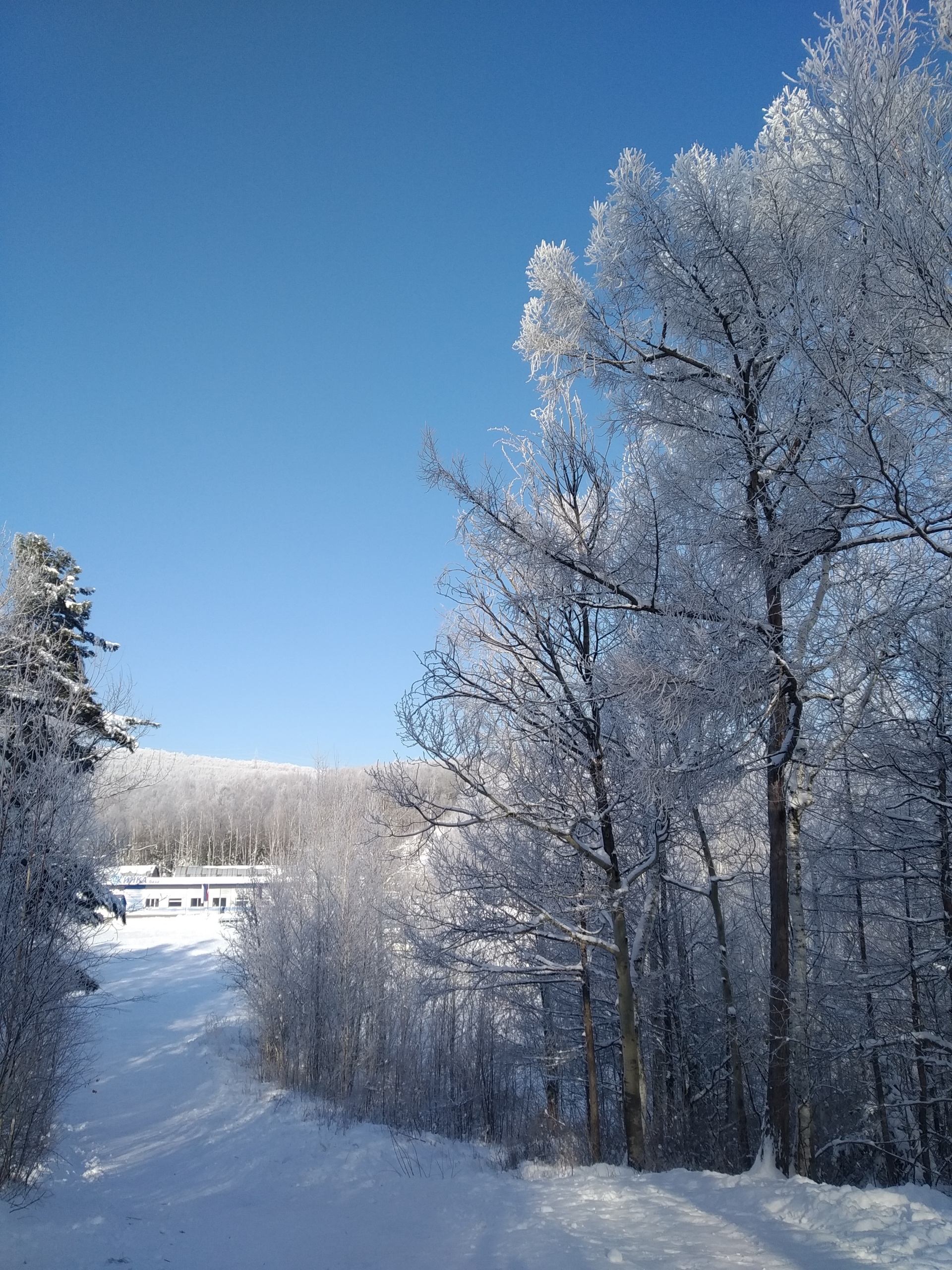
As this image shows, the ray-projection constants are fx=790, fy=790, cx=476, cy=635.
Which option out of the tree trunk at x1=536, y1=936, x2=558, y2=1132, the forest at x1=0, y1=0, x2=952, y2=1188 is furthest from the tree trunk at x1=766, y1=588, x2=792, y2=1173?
the tree trunk at x1=536, y1=936, x2=558, y2=1132

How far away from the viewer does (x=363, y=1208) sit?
8828 millimetres

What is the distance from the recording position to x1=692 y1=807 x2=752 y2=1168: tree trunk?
11.4 meters

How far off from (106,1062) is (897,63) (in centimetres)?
2446

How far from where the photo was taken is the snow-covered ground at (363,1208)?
4832 millimetres

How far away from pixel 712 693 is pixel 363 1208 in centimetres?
740

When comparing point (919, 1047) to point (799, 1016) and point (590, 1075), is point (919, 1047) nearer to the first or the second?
point (799, 1016)

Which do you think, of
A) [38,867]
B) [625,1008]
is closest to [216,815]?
[38,867]

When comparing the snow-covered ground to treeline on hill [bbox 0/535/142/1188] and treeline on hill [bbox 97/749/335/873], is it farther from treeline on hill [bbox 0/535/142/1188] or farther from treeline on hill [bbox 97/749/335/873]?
→ treeline on hill [bbox 97/749/335/873]

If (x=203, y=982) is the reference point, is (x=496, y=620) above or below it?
above

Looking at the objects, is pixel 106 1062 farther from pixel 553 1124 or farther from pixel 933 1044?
pixel 933 1044

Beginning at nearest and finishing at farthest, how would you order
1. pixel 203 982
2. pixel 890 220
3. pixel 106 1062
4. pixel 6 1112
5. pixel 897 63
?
1. pixel 890 220
2. pixel 897 63
3. pixel 6 1112
4. pixel 106 1062
5. pixel 203 982

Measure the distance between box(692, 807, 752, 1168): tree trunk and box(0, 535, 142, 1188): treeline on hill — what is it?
800 cm

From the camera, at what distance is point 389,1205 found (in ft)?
28.7

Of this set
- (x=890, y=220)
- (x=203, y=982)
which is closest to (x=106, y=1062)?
(x=203, y=982)
